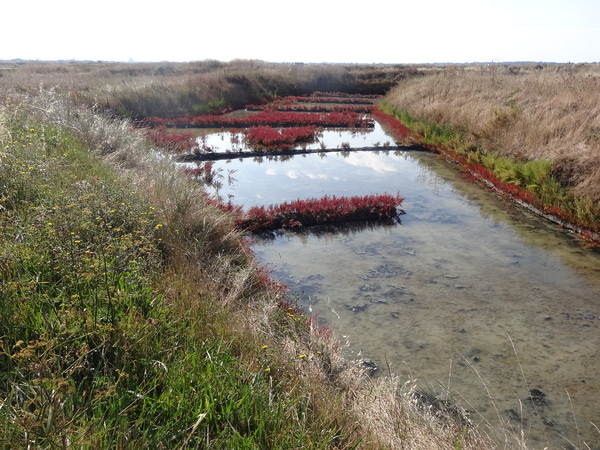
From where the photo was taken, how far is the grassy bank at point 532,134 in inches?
370

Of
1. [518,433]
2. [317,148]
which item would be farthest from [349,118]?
[518,433]

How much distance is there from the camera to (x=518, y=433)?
3.86m

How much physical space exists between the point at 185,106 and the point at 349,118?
967cm

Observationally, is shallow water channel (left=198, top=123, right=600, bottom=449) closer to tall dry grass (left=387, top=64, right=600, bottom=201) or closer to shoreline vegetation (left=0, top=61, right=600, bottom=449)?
shoreline vegetation (left=0, top=61, right=600, bottom=449)

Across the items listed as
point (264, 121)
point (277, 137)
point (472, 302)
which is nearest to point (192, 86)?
point (264, 121)

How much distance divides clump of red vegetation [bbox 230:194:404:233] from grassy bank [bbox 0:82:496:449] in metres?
3.74

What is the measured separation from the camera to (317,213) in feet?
30.6

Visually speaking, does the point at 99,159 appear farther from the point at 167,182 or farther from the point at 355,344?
the point at 355,344

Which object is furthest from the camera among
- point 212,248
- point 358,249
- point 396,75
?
point 396,75

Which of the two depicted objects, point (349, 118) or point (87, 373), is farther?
point (349, 118)

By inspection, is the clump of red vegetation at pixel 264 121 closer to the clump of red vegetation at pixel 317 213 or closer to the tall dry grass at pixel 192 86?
the tall dry grass at pixel 192 86

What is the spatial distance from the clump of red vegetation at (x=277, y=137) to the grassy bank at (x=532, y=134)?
5.08m

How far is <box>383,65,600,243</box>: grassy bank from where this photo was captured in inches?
370

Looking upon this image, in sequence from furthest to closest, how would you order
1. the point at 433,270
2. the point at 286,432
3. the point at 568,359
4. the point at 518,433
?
1. the point at 433,270
2. the point at 568,359
3. the point at 518,433
4. the point at 286,432
